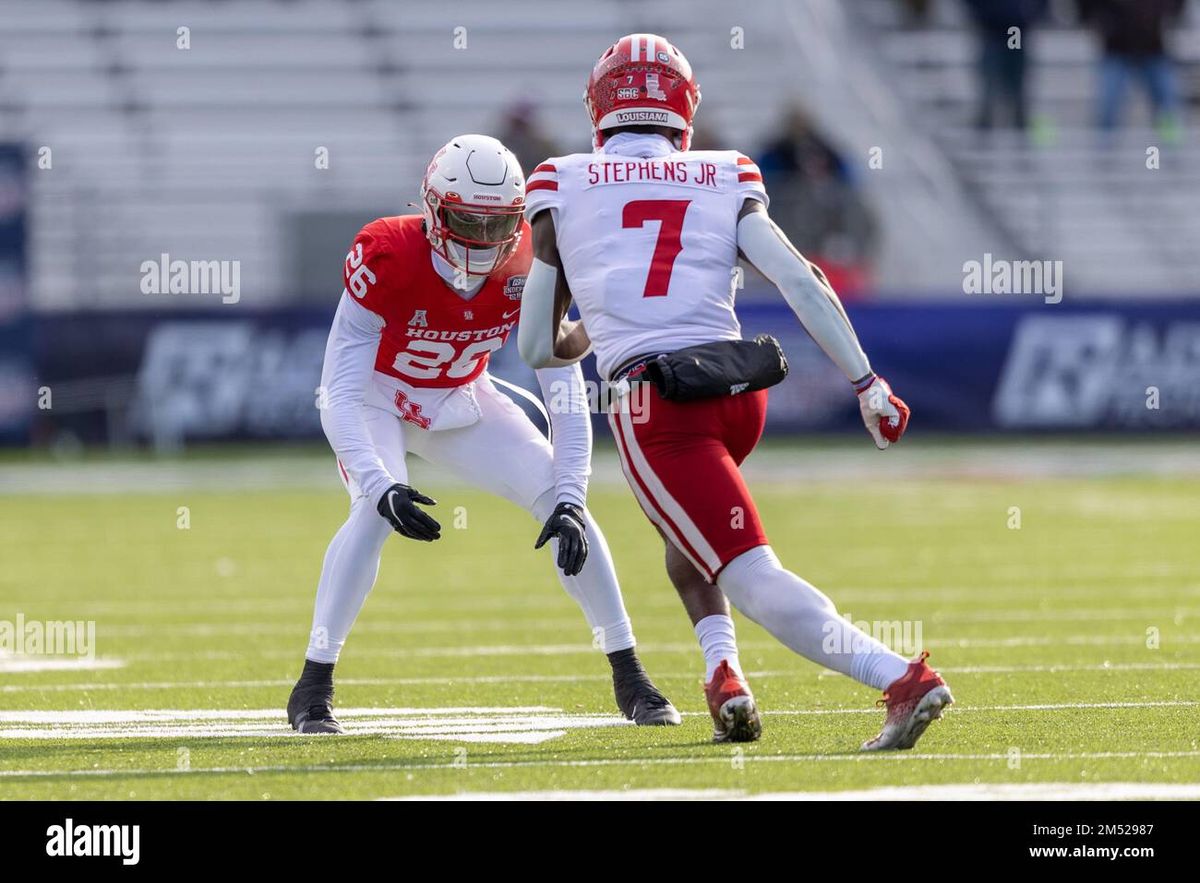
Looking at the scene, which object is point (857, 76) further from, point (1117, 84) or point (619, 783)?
point (619, 783)

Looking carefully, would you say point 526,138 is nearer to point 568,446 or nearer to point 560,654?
point 560,654

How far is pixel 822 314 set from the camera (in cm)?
549

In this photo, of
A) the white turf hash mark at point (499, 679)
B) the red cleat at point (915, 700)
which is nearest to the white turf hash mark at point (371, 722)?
the white turf hash mark at point (499, 679)

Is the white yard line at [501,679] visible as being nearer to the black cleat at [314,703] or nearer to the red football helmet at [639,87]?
the black cleat at [314,703]

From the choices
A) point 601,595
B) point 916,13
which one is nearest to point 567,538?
point 601,595

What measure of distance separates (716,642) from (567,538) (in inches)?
21.0

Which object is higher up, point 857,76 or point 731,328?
point 857,76

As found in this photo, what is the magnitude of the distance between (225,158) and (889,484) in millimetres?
10016


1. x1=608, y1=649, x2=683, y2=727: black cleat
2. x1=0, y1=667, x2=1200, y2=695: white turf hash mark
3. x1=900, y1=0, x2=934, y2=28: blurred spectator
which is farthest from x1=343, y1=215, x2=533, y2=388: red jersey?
x1=900, y1=0, x2=934, y2=28: blurred spectator

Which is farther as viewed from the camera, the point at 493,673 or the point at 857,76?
the point at 857,76

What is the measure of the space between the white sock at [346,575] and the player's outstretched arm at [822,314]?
59.1 inches

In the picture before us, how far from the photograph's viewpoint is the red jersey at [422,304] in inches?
250
